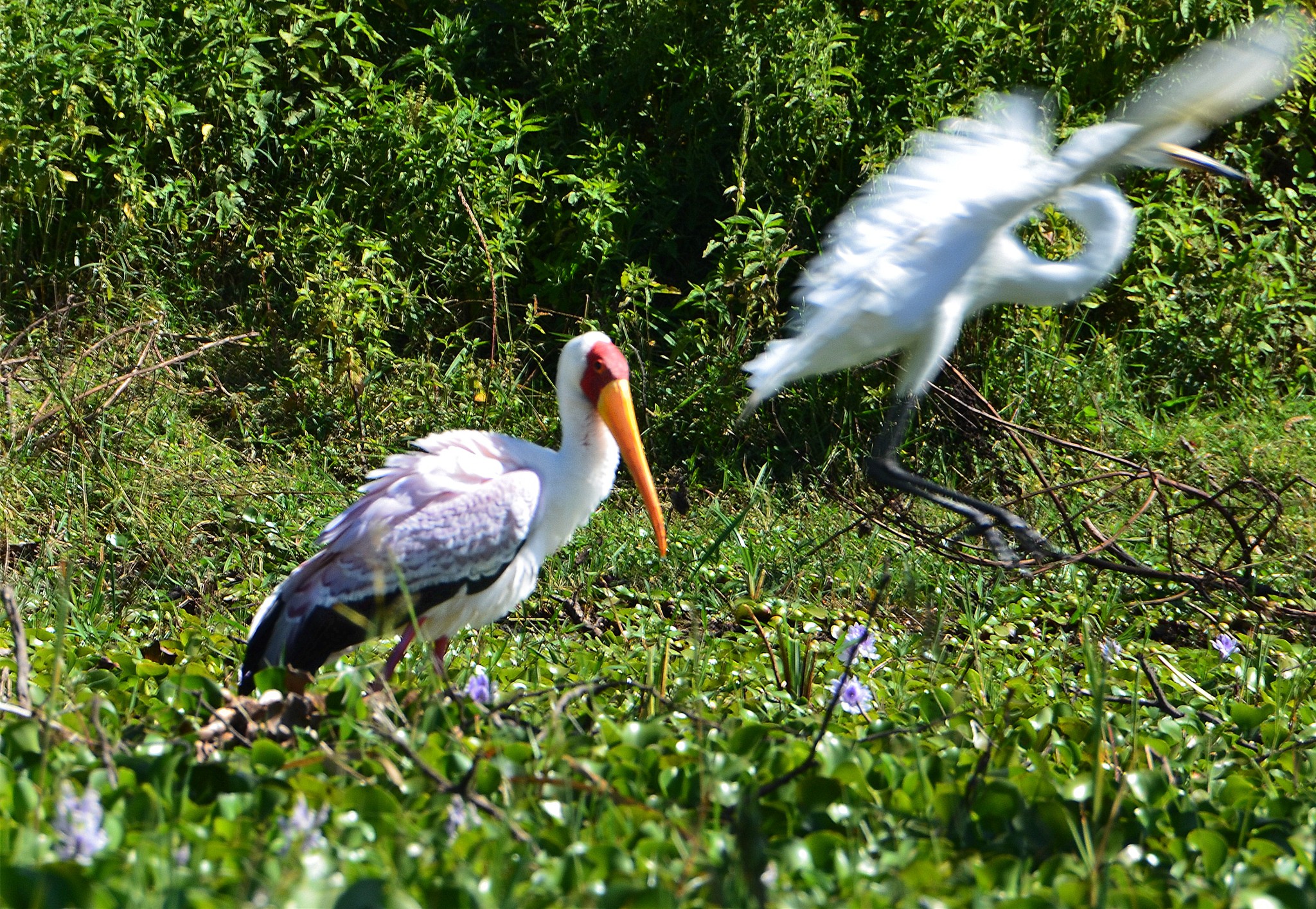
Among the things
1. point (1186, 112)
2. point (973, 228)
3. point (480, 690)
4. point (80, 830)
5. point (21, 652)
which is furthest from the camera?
point (973, 228)

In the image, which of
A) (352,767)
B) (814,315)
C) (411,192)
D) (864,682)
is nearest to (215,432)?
(411,192)

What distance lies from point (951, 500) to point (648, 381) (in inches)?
67.1

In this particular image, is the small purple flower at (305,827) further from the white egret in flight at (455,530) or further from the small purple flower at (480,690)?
the white egret in flight at (455,530)

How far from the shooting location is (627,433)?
3.55m

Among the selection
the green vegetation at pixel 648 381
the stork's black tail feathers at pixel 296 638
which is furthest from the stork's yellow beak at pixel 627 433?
the stork's black tail feathers at pixel 296 638

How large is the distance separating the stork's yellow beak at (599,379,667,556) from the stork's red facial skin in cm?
1

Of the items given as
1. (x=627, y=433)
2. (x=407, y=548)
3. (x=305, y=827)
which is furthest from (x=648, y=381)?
(x=305, y=827)

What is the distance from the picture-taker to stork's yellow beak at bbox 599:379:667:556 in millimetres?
3484

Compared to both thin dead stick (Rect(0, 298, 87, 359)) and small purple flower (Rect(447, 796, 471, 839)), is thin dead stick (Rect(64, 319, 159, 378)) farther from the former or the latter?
small purple flower (Rect(447, 796, 471, 839))

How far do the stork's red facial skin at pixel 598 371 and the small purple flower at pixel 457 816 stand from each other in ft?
5.85

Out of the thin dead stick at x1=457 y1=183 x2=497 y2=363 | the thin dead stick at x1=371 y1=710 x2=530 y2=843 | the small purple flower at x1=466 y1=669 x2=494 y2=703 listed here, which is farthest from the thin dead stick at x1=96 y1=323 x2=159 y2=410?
the thin dead stick at x1=371 y1=710 x2=530 y2=843

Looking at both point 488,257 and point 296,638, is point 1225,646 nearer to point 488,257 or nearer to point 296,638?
point 296,638

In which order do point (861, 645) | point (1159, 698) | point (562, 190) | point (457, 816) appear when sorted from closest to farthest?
1. point (457, 816)
2. point (1159, 698)
3. point (861, 645)
4. point (562, 190)

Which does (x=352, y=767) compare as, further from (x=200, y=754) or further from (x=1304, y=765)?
(x=1304, y=765)
